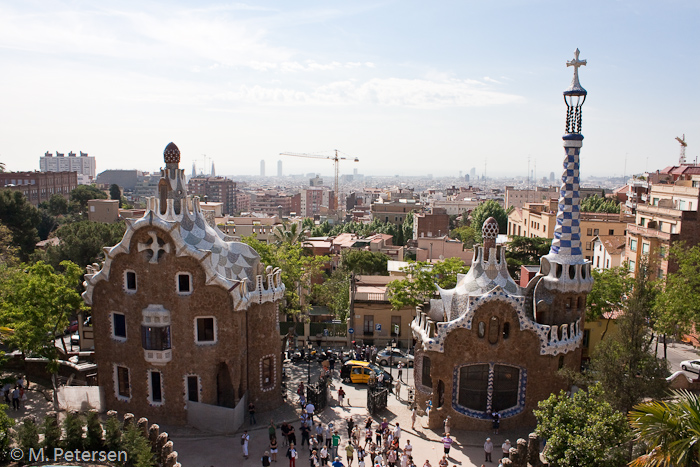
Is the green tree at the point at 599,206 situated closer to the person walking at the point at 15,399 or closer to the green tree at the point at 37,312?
the green tree at the point at 37,312

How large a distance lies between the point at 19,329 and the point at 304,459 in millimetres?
15961

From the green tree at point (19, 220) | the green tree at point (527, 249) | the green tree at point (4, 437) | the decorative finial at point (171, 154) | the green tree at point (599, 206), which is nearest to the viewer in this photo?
the green tree at point (4, 437)

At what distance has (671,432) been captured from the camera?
15.6 m

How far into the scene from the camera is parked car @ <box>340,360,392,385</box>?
111 feet

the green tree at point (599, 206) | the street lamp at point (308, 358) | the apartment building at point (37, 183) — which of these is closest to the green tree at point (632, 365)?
the street lamp at point (308, 358)

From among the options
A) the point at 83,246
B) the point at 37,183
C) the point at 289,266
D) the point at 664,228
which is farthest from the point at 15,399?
the point at 37,183

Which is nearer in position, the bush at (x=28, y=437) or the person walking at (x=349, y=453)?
the bush at (x=28, y=437)

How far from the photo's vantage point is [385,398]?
29.9 m

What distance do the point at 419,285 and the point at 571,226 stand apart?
1207 centimetres

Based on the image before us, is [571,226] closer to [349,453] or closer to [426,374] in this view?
[426,374]

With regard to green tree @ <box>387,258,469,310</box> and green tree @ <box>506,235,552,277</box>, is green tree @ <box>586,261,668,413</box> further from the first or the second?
green tree @ <box>506,235,552,277</box>

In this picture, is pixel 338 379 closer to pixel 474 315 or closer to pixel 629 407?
pixel 474 315

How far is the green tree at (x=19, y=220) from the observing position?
203 feet

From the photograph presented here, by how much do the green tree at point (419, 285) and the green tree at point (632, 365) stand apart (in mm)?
15419
